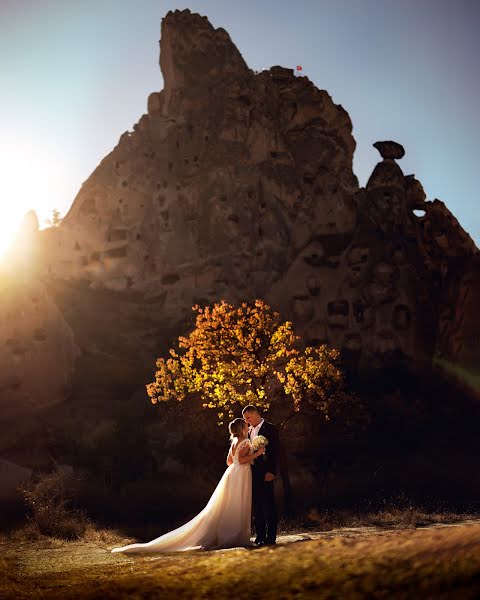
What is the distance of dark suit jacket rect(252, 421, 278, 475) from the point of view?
1252 cm

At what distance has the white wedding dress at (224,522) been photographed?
40.6 feet

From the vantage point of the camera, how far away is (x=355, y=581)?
5934 mm

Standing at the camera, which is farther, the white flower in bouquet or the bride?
the bride

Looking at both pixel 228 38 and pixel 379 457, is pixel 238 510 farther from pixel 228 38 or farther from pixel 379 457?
pixel 228 38

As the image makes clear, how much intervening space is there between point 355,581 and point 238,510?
6754 mm

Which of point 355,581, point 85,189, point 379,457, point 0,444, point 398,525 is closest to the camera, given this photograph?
point 355,581

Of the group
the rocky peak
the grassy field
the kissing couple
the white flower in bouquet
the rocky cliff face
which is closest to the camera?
the grassy field

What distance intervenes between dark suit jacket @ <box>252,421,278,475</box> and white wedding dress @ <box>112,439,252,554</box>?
25cm

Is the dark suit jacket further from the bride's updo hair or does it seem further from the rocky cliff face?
the rocky cliff face

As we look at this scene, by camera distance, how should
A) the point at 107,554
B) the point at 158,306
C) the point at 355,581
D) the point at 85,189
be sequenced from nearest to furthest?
the point at 355,581 < the point at 107,554 < the point at 158,306 < the point at 85,189

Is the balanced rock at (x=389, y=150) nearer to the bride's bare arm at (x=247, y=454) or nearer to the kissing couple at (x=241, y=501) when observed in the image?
the kissing couple at (x=241, y=501)

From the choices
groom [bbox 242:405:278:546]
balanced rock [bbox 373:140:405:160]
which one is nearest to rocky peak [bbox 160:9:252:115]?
balanced rock [bbox 373:140:405:160]

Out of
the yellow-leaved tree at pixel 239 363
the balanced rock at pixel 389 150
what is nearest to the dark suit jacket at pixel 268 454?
the yellow-leaved tree at pixel 239 363

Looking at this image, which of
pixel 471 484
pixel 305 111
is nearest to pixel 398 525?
pixel 471 484
